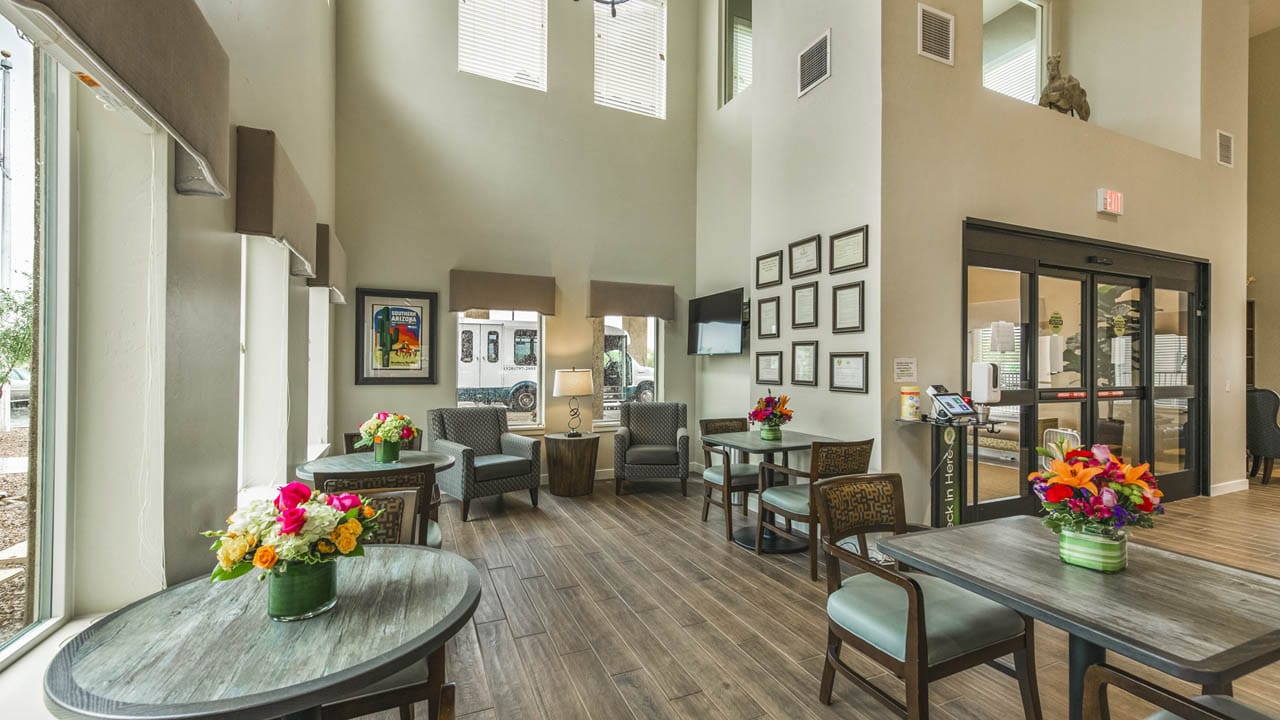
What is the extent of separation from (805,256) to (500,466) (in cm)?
330

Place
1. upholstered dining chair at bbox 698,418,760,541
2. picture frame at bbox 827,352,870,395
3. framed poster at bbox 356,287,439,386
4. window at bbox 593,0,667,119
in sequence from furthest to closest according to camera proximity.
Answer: window at bbox 593,0,667,119
framed poster at bbox 356,287,439,386
upholstered dining chair at bbox 698,418,760,541
picture frame at bbox 827,352,870,395

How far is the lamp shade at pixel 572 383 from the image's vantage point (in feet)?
18.9

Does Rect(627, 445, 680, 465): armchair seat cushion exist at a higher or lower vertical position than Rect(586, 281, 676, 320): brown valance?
lower

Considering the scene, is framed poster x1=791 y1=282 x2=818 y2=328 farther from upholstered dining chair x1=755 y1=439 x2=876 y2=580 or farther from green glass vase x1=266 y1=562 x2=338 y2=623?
green glass vase x1=266 y1=562 x2=338 y2=623

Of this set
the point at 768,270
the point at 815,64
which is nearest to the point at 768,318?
the point at 768,270

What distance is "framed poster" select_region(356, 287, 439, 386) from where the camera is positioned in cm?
544

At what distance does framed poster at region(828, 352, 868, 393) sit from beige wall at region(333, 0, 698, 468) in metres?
2.92

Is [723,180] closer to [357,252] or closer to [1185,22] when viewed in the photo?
[357,252]

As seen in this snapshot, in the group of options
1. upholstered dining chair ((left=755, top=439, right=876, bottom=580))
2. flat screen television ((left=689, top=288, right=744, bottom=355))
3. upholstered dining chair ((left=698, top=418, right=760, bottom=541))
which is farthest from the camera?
flat screen television ((left=689, top=288, right=744, bottom=355))

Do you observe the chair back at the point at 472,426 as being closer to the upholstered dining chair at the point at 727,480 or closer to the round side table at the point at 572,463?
the round side table at the point at 572,463

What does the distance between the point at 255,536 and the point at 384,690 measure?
607 millimetres

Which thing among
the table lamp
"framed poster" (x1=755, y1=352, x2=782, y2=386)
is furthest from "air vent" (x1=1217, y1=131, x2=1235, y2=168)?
the table lamp

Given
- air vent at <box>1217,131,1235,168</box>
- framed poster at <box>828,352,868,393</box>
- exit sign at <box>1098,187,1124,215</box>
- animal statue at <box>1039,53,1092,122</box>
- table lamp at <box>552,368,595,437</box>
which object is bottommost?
table lamp at <box>552,368,595,437</box>

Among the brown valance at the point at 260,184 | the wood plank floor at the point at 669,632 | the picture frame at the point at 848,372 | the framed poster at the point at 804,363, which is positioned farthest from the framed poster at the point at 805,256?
the brown valance at the point at 260,184
